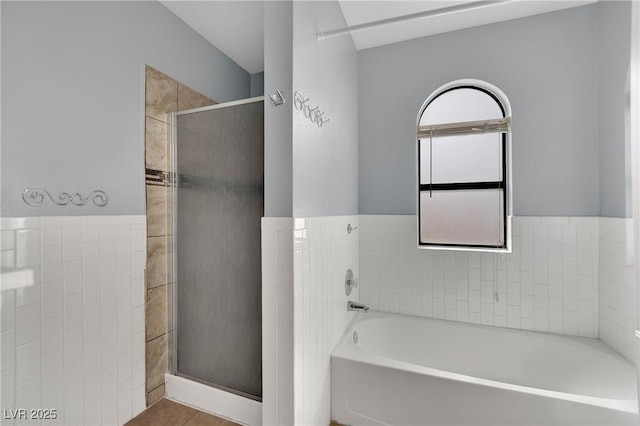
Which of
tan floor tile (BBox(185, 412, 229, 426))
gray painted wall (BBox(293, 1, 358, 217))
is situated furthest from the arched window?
tan floor tile (BBox(185, 412, 229, 426))

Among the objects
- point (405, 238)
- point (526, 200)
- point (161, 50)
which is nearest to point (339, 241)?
point (405, 238)

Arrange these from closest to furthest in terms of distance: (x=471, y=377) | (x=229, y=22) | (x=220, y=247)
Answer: (x=471, y=377), (x=220, y=247), (x=229, y=22)

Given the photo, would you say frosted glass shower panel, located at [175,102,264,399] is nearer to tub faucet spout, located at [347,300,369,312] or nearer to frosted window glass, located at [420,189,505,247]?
tub faucet spout, located at [347,300,369,312]

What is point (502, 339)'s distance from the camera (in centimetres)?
186

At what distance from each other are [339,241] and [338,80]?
1028 millimetres

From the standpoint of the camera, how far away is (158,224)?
64.8 inches

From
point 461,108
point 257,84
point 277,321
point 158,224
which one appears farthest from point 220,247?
point 461,108

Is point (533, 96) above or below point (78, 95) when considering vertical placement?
above

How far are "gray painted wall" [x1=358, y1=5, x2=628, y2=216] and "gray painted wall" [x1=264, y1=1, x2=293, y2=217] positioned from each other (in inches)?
47.1

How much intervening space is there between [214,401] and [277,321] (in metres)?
0.77

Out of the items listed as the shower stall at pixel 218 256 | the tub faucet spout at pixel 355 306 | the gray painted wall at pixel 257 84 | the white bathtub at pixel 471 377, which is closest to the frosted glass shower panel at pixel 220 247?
the shower stall at pixel 218 256

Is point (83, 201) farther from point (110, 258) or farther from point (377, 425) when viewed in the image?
point (377, 425)

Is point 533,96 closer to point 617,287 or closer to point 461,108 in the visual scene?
point 461,108

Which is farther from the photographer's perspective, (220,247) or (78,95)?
(220,247)
